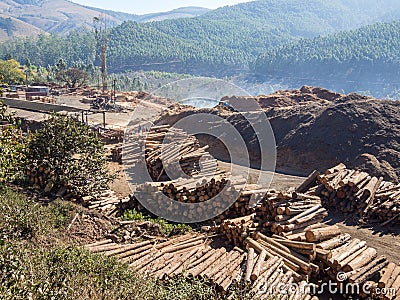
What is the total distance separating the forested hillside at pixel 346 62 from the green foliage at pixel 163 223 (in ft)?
298

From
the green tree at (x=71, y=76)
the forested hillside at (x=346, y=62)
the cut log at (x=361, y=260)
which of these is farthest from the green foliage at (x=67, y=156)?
the forested hillside at (x=346, y=62)

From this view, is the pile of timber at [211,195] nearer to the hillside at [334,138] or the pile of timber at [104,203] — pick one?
the pile of timber at [104,203]

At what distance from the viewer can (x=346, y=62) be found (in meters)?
97.0

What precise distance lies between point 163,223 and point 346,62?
98.3m

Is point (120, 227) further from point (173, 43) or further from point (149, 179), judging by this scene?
point (173, 43)

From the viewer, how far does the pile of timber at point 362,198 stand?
11922mm

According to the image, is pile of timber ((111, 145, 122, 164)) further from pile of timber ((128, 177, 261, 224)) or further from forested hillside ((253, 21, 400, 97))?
forested hillside ((253, 21, 400, 97))

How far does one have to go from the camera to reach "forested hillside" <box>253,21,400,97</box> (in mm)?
93812

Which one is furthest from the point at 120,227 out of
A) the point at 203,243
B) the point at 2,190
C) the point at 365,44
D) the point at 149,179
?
the point at 365,44

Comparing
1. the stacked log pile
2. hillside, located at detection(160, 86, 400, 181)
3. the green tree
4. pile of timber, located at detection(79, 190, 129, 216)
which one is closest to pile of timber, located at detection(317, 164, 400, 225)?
the stacked log pile

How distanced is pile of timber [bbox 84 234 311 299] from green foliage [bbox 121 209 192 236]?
97 cm

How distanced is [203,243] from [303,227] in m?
2.56

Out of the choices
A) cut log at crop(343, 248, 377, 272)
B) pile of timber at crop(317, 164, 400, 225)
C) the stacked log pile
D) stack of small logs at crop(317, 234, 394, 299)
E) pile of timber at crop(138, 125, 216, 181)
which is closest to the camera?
the stacked log pile

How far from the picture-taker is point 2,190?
10.4 metres
